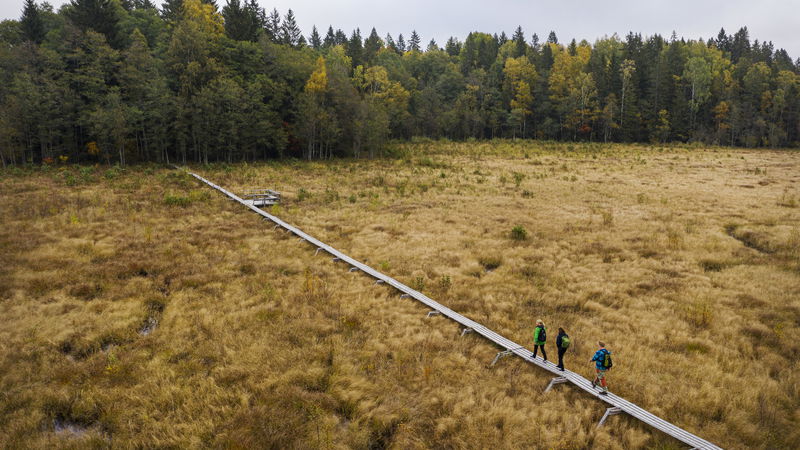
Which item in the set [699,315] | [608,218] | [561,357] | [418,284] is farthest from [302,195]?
[699,315]

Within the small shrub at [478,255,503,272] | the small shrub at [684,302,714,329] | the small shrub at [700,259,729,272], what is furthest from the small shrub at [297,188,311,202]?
the small shrub at [700,259,729,272]

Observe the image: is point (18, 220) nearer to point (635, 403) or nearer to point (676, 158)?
point (635, 403)

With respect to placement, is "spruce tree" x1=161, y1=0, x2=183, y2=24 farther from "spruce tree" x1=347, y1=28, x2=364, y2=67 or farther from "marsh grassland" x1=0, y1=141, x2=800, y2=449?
"marsh grassland" x1=0, y1=141, x2=800, y2=449

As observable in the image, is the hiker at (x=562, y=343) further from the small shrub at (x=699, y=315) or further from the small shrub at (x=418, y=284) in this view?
the small shrub at (x=418, y=284)

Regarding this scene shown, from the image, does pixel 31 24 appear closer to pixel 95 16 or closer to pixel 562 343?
pixel 95 16

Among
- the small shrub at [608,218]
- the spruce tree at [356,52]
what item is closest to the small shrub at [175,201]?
the small shrub at [608,218]

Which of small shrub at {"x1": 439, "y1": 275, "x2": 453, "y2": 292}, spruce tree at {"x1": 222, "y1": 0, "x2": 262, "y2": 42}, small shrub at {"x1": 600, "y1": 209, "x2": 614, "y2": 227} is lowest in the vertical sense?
small shrub at {"x1": 439, "y1": 275, "x2": 453, "y2": 292}
